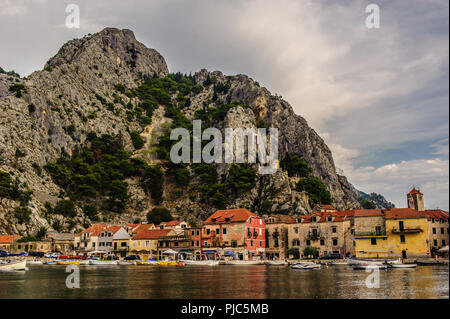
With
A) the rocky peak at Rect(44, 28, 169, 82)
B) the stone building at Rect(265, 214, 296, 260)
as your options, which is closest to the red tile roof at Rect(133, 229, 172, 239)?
the stone building at Rect(265, 214, 296, 260)

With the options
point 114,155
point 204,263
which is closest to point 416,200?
point 204,263

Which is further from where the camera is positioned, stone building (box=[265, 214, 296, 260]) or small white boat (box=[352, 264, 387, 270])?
stone building (box=[265, 214, 296, 260])

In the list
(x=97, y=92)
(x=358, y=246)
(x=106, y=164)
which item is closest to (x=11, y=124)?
(x=106, y=164)

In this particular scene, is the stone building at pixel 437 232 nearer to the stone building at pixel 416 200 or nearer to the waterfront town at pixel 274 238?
the waterfront town at pixel 274 238

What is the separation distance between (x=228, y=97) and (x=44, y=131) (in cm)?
7432

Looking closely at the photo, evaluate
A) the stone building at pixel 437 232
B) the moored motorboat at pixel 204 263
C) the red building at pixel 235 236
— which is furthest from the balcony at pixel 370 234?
the moored motorboat at pixel 204 263

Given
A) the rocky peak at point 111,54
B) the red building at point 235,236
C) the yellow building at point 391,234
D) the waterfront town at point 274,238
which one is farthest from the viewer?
the rocky peak at point 111,54

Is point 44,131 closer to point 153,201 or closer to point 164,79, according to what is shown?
point 153,201

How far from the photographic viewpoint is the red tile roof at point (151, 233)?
84688 mm

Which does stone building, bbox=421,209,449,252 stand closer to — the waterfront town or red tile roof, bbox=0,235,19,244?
the waterfront town

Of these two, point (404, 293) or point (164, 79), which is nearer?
point (404, 293)

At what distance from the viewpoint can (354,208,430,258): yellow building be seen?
6281 cm

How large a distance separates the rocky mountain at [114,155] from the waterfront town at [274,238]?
830cm
